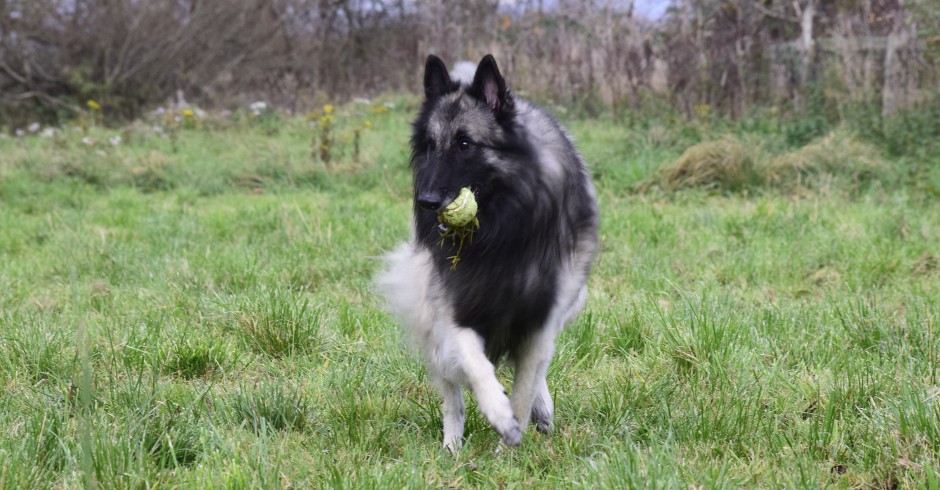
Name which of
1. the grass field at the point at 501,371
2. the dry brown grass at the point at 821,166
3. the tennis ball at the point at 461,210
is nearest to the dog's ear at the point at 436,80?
the tennis ball at the point at 461,210

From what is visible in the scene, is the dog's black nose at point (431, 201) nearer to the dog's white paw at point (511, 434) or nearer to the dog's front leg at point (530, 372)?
the dog's front leg at point (530, 372)

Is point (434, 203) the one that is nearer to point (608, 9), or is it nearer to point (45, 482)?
point (45, 482)

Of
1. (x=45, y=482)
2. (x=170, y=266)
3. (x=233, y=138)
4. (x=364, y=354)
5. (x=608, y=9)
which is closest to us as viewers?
(x=45, y=482)

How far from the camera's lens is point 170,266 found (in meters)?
5.23

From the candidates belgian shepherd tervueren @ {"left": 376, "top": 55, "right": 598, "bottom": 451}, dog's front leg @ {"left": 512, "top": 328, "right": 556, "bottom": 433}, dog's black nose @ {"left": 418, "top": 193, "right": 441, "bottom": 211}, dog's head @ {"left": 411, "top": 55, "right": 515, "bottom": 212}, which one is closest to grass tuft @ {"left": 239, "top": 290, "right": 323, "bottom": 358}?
belgian shepherd tervueren @ {"left": 376, "top": 55, "right": 598, "bottom": 451}

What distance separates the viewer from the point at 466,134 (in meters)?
2.91

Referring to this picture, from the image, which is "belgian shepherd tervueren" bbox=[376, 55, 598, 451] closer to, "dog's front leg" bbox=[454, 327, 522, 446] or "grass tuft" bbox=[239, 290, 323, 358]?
"dog's front leg" bbox=[454, 327, 522, 446]

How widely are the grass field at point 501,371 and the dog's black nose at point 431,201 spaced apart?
80 cm

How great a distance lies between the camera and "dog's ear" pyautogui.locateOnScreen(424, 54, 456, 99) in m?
3.06

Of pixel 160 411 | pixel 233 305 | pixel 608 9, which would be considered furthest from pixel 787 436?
pixel 608 9

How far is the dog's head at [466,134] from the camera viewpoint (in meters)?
2.83

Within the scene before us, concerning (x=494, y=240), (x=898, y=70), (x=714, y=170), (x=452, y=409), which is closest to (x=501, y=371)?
(x=452, y=409)

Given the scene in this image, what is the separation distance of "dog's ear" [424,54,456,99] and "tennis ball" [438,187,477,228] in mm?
489

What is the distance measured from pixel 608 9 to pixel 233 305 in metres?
11.0
